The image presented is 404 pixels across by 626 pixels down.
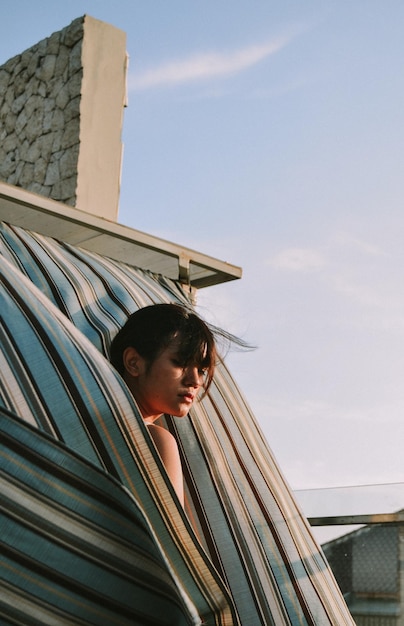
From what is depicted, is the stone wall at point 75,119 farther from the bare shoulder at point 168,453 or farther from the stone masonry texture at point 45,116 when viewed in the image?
the bare shoulder at point 168,453

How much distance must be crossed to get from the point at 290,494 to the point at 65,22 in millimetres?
5798

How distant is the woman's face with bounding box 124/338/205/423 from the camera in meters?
2.43

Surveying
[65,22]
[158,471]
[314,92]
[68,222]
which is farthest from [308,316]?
[158,471]

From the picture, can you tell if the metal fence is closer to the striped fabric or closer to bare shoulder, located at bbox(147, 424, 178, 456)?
the striped fabric

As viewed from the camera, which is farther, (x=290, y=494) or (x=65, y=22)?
(x=65, y=22)

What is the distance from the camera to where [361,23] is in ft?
24.5

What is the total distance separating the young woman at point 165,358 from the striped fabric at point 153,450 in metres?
0.16

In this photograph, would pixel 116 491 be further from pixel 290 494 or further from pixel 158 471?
pixel 290 494

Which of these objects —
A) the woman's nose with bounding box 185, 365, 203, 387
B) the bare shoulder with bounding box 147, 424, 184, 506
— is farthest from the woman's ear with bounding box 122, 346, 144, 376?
the bare shoulder with bounding box 147, 424, 184, 506

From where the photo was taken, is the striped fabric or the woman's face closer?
the striped fabric

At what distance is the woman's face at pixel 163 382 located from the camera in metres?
2.43

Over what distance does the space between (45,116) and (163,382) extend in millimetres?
5395

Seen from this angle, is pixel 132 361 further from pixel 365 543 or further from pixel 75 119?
pixel 75 119

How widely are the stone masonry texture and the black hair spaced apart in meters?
4.45
